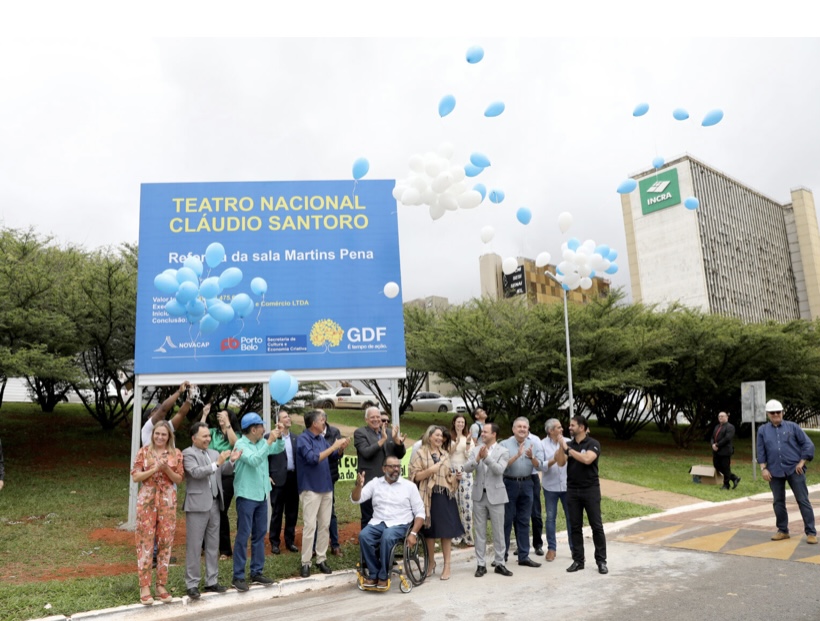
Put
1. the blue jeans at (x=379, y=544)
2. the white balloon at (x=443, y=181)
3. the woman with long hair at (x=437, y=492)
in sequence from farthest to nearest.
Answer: the white balloon at (x=443, y=181) < the woman with long hair at (x=437, y=492) < the blue jeans at (x=379, y=544)

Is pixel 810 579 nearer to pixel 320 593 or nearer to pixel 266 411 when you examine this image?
pixel 320 593

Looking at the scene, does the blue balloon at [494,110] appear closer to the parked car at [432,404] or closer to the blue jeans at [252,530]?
the blue jeans at [252,530]

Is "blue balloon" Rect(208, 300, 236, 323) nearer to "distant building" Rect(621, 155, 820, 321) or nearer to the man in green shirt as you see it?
the man in green shirt

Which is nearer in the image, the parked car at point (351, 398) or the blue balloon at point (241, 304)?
the blue balloon at point (241, 304)

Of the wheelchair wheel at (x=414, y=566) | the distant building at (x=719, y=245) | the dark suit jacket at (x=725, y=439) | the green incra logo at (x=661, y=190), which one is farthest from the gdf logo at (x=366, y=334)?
the green incra logo at (x=661, y=190)

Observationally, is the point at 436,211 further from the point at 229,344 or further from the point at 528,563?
the point at 528,563

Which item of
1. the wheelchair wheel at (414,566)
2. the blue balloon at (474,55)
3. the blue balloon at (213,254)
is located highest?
the blue balloon at (474,55)

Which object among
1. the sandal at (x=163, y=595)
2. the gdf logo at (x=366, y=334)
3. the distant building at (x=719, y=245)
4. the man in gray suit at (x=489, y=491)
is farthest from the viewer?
the distant building at (x=719, y=245)

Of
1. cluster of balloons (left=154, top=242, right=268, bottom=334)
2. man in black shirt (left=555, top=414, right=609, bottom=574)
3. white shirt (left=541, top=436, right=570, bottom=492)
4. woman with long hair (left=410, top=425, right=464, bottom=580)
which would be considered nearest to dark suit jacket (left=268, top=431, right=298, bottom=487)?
woman with long hair (left=410, top=425, right=464, bottom=580)

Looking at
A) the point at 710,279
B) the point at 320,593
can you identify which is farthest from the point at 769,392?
the point at 710,279

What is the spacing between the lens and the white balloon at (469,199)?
966 cm

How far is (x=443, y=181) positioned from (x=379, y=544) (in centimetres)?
534

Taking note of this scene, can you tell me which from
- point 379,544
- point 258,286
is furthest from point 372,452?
point 258,286

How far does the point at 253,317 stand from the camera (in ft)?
31.7
